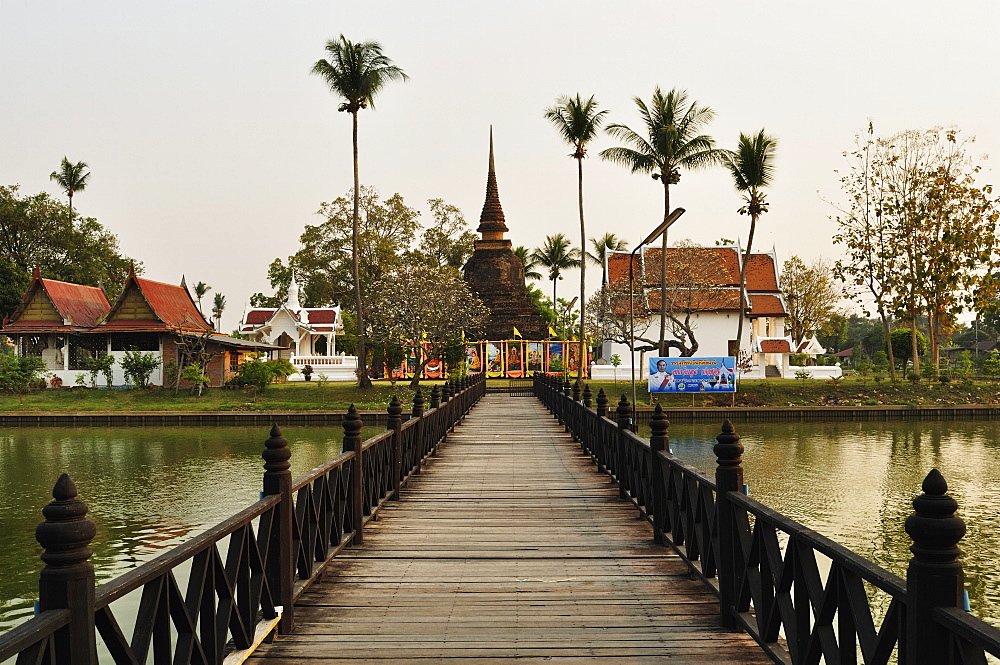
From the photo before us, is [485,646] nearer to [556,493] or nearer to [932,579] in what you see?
[932,579]

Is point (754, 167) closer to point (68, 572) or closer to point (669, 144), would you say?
point (669, 144)

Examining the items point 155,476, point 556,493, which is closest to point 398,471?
point 556,493

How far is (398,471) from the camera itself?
9180mm

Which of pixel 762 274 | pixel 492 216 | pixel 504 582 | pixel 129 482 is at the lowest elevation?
pixel 129 482

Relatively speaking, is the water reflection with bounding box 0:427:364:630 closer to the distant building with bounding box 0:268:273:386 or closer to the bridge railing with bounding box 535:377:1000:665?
the bridge railing with bounding box 535:377:1000:665

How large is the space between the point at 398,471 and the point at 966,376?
33858 mm

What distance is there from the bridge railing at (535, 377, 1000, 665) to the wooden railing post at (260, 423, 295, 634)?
2.39 metres

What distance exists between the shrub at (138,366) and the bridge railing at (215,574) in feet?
99.5

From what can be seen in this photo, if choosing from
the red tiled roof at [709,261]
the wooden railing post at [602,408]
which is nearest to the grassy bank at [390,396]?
the red tiled roof at [709,261]

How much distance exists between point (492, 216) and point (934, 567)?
54.6 meters

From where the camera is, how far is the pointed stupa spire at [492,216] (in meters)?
56.1

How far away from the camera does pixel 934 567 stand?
8.70 ft

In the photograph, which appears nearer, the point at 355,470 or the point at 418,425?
the point at 355,470

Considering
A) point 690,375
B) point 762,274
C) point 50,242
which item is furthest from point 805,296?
point 50,242
